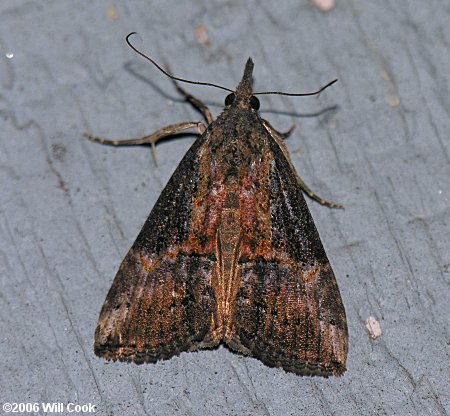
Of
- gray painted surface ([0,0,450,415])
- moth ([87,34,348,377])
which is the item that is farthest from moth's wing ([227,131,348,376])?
gray painted surface ([0,0,450,415])

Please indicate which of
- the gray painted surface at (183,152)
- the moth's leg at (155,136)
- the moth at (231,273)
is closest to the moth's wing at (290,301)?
the moth at (231,273)

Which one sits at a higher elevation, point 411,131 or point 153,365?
point 411,131

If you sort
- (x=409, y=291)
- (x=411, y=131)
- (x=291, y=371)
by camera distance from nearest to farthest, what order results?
(x=291, y=371) → (x=409, y=291) → (x=411, y=131)

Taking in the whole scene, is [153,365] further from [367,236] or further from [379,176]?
[379,176]

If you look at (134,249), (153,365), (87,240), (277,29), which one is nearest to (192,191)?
(134,249)

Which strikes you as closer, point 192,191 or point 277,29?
point 192,191

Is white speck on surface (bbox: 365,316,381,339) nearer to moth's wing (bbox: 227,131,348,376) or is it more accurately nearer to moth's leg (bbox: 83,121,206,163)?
moth's wing (bbox: 227,131,348,376)
